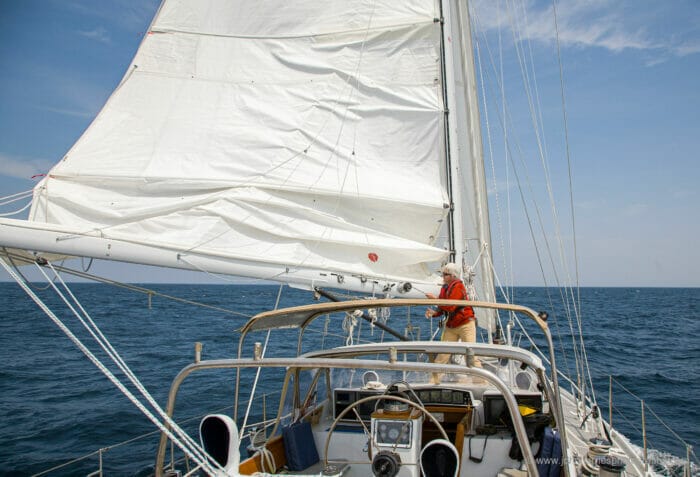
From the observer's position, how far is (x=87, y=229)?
654 centimetres

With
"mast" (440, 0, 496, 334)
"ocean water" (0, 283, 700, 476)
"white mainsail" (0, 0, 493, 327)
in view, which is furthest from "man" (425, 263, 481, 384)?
"ocean water" (0, 283, 700, 476)

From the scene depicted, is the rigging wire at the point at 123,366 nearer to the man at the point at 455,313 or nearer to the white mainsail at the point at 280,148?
the white mainsail at the point at 280,148

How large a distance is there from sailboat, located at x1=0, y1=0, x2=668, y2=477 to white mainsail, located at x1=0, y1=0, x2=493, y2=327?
0.07ft

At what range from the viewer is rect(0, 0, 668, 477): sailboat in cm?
598

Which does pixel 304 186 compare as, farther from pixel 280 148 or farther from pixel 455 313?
pixel 455 313

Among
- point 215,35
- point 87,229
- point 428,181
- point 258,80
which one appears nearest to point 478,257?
point 428,181

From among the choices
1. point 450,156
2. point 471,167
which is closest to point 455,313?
point 450,156

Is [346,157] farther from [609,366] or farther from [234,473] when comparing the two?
[609,366]

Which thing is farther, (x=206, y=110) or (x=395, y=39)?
(x=395, y=39)

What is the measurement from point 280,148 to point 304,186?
2.18ft

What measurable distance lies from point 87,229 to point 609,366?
18.0m

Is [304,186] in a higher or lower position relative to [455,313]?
higher

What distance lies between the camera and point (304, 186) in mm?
7660

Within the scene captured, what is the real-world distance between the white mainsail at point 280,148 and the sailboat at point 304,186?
0.02m
